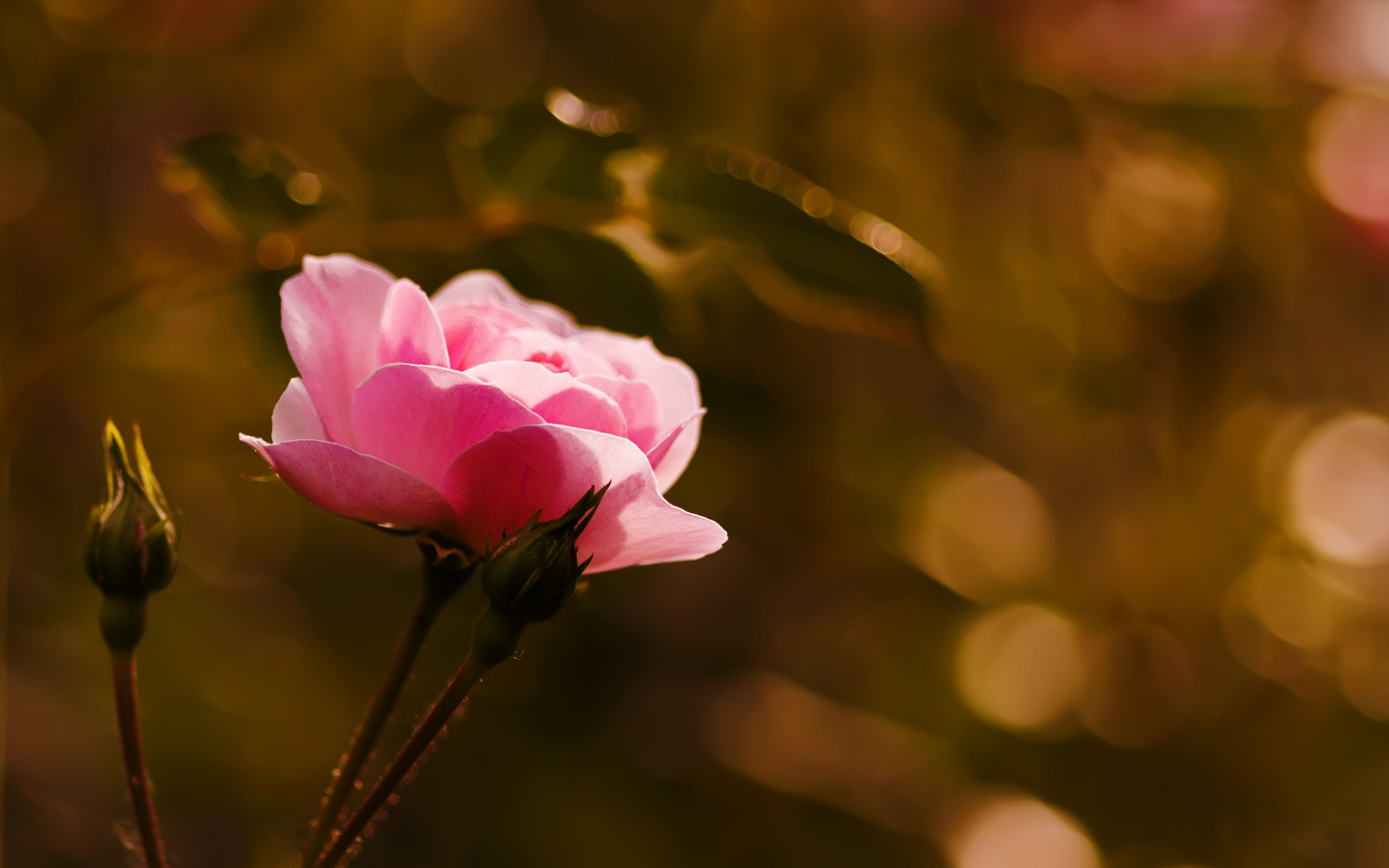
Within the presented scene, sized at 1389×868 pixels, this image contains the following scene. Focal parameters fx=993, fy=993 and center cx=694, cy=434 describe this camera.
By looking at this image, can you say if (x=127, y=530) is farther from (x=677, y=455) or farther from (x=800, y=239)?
(x=800, y=239)

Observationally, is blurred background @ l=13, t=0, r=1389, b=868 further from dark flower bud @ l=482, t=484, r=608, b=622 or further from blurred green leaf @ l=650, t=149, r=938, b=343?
dark flower bud @ l=482, t=484, r=608, b=622

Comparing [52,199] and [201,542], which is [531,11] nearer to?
[52,199]

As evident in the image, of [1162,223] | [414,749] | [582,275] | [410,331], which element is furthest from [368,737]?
[1162,223]

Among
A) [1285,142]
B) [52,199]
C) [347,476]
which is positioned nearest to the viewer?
[347,476]

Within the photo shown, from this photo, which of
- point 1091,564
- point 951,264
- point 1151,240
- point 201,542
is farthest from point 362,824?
point 1091,564

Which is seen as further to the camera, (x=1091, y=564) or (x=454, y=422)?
(x=1091, y=564)

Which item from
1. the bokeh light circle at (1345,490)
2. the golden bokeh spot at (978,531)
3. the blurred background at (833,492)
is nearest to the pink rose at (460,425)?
the blurred background at (833,492)

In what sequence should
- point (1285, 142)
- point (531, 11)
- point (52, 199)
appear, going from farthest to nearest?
1. point (531, 11)
2. point (1285, 142)
3. point (52, 199)
